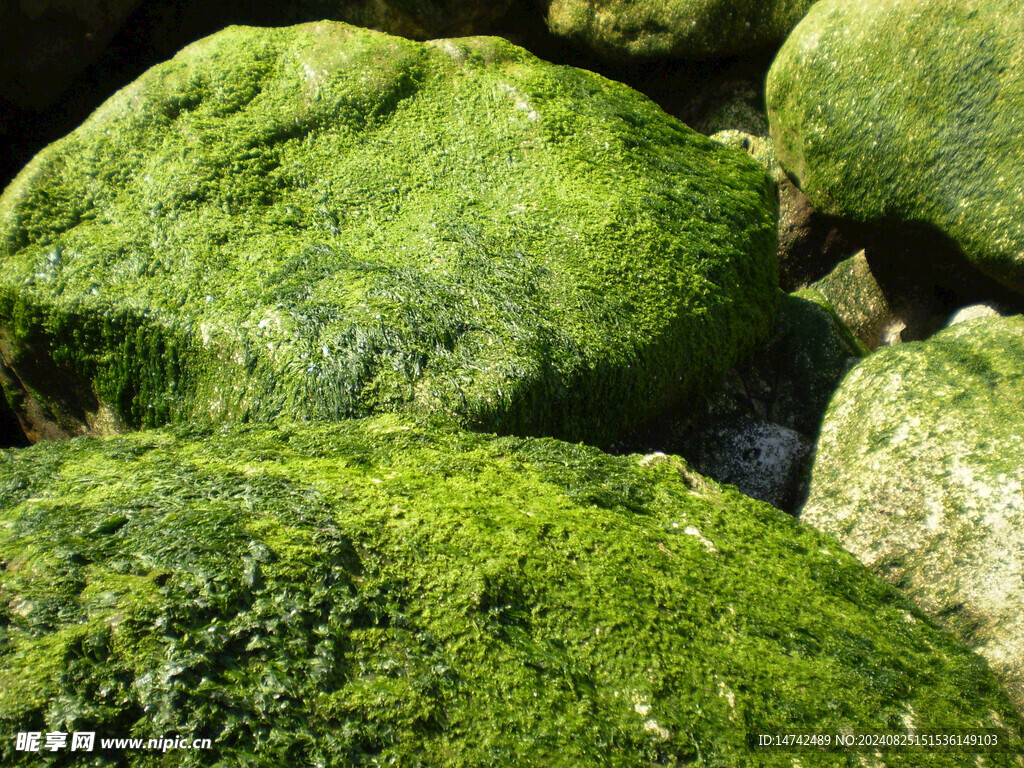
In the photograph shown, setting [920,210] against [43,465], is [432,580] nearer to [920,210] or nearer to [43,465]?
[43,465]

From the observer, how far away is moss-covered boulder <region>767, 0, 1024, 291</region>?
4.96 metres

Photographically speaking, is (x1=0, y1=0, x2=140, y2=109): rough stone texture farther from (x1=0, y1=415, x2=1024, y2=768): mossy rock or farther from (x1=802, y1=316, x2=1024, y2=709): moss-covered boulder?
(x1=802, y1=316, x2=1024, y2=709): moss-covered boulder

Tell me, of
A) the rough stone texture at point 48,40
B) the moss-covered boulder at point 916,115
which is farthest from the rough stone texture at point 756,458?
the rough stone texture at point 48,40

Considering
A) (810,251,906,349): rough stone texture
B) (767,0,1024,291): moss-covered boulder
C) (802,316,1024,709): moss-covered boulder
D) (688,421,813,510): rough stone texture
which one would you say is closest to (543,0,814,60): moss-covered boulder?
(767,0,1024,291): moss-covered boulder

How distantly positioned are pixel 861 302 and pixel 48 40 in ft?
26.0

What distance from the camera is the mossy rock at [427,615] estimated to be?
2.01 metres

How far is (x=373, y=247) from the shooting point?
464cm

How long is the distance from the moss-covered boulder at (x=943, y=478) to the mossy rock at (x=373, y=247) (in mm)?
1018

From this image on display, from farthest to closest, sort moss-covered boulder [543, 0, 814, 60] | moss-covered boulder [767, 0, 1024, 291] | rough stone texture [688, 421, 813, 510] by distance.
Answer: moss-covered boulder [543, 0, 814, 60] → moss-covered boulder [767, 0, 1024, 291] → rough stone texture [688, 421, 813, 510]

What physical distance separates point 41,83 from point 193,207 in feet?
11.8

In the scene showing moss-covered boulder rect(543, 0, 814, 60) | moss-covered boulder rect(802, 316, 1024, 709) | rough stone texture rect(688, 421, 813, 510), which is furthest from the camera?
moss-covered boulder rect(543, 0, 814, 60)

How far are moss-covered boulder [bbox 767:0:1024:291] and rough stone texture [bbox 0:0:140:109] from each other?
623cm

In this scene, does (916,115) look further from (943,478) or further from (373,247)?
(373,247)

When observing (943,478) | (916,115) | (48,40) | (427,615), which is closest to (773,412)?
(943,478)
